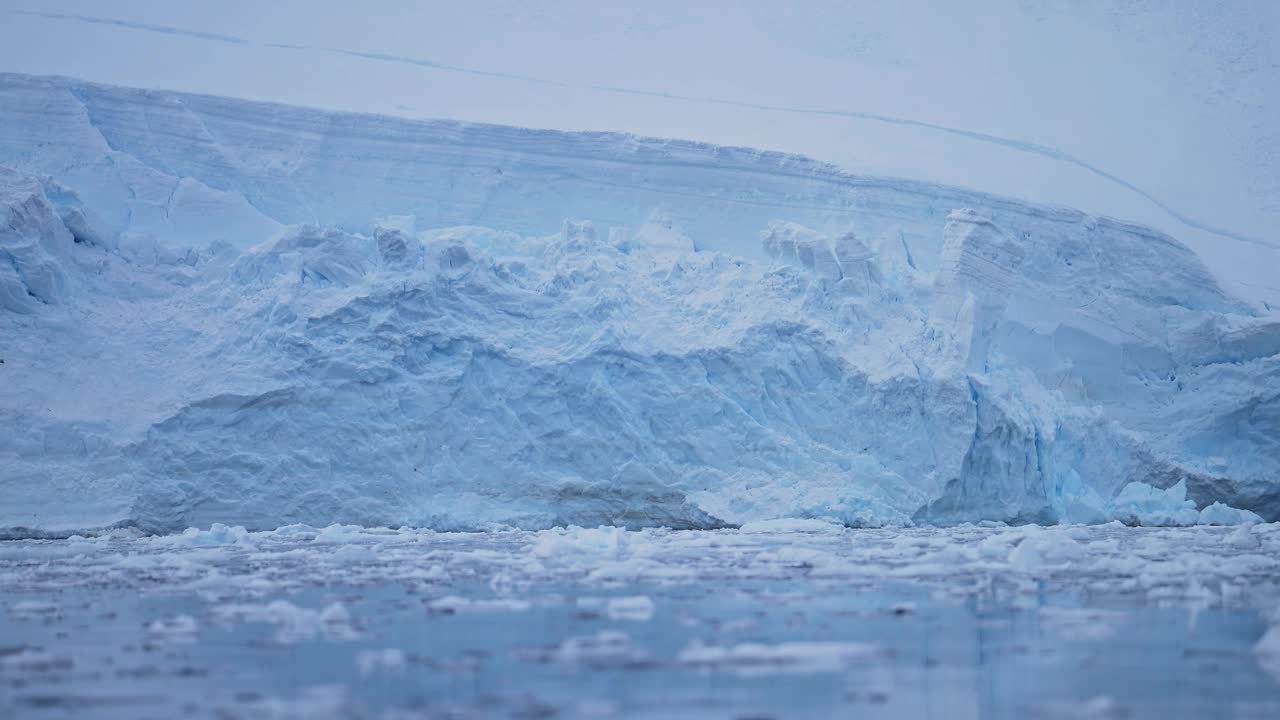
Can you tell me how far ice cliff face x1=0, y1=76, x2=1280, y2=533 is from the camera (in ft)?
35.3

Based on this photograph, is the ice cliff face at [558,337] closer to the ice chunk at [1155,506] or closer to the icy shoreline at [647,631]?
the ice chunk at [1155,506]

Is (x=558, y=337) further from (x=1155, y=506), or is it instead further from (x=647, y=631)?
(x=647, y=631)

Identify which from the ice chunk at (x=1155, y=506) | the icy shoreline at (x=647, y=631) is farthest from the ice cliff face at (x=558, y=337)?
the icy shoreline at (x=647, y=631)

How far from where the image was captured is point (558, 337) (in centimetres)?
1170

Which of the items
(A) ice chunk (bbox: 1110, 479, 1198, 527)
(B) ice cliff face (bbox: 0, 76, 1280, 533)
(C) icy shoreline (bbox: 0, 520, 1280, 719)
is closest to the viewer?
(C) icy shoreline (bbox: 0, 520, 1280, 719)

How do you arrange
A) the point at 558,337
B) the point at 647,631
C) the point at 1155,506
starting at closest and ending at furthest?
the point at 647,631, the point at 558,337, the point at 1155,506

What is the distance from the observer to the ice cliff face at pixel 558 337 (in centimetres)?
1075

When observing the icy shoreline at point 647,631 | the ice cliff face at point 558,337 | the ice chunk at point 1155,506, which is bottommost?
the icy shoreline at point 647,631

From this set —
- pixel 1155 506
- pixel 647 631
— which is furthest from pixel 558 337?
pixel 647 631

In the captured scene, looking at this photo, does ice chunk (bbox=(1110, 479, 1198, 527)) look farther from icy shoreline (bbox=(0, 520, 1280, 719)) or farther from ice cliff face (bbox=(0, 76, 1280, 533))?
icy shoreline (bbox=(0, 520, 1280, 719))

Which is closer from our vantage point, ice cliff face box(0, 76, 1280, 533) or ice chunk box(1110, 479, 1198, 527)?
ice cliff face box(0, 76, 1280, 533)

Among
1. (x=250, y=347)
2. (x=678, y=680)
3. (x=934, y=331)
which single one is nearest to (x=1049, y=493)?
(x=934, y=331)

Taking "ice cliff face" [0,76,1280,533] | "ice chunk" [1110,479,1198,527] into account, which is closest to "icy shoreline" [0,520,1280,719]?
"ice cliff face" [0,76,1280,533]

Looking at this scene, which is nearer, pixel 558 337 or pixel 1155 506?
pixel 558 337
